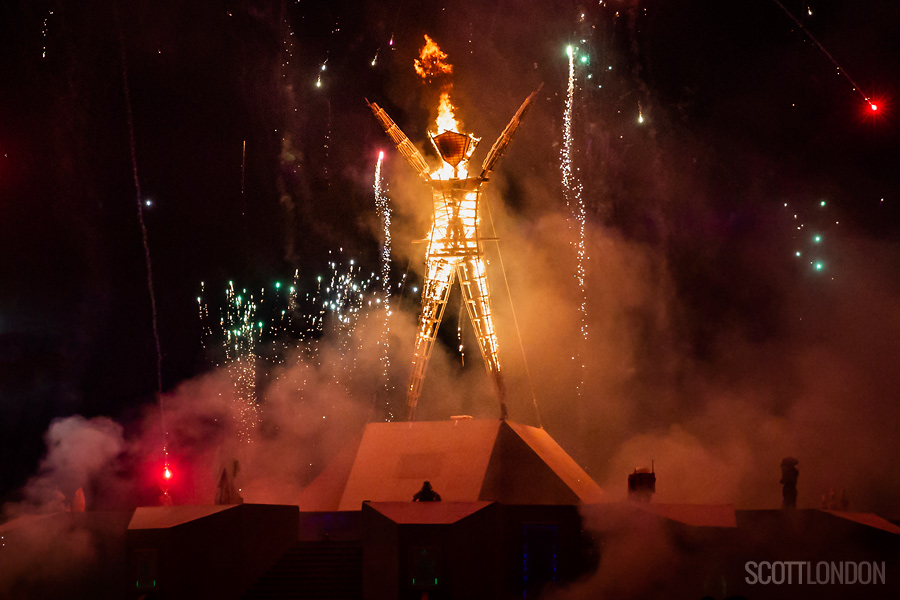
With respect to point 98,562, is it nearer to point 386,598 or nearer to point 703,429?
point 386,598

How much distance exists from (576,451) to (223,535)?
12.3 m

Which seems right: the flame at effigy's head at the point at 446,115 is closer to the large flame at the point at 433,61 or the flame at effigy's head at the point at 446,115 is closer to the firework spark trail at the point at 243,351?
the large flame at the point at 433,61

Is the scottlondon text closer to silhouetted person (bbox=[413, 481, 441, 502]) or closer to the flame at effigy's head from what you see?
silhouetted person (bbox=[413, 481, 441, 502])

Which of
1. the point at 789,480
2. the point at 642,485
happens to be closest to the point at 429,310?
the point at 642,485

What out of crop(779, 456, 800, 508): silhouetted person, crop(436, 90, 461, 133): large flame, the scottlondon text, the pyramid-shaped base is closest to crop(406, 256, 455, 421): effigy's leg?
the pyramid-shaped base

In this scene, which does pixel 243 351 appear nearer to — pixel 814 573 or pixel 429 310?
pixel 429 310

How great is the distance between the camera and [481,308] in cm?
1883

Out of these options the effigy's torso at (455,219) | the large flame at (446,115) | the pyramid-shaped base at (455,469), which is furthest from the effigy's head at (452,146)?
the pyramid-shaped base at (455,469)

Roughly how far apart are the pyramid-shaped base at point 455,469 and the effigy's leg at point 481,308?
0.83m

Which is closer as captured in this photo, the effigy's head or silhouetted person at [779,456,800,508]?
silhouetted person at [779,456,800,508]

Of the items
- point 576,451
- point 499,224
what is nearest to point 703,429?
point 576,451

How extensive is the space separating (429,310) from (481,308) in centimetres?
106

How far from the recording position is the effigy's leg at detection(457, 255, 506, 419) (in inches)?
737

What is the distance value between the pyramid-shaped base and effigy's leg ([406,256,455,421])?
0.87 meters
